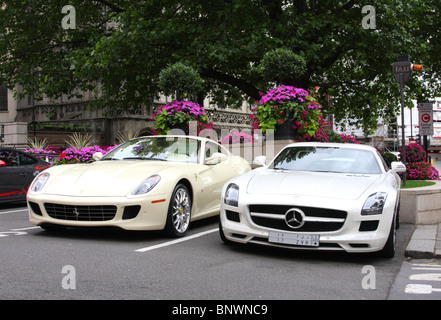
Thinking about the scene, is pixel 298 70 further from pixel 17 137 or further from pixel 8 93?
pixel 8 93

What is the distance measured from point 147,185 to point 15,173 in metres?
6.11

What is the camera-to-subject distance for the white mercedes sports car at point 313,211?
5.48m

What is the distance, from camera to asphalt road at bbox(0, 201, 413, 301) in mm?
4176

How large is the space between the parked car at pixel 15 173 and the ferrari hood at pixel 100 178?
4.49 meters

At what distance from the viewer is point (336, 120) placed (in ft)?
83.3

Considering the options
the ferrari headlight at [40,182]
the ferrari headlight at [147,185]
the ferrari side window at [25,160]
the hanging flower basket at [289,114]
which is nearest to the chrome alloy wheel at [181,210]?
the ferrari headlight at [147,185]

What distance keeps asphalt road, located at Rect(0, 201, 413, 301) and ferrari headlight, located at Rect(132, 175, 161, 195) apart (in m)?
0.63

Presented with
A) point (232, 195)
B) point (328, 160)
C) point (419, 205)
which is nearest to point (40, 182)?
point (232, 195)

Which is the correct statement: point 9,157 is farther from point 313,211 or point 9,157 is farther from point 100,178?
point 313,211

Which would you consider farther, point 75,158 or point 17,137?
point 17,137

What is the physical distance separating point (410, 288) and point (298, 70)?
31.1ft

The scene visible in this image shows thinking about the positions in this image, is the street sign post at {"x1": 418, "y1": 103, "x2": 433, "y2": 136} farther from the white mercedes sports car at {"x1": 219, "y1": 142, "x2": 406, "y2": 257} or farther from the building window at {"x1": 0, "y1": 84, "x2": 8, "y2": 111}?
the building window at {"x1": 0, "y1": 84, "x2": 8, "y2": 111}

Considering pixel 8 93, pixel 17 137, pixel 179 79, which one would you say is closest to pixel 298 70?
pixel 179 79

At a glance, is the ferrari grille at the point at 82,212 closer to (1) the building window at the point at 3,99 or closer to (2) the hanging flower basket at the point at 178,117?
(2) the hanging flower basket at the point at 178,117
